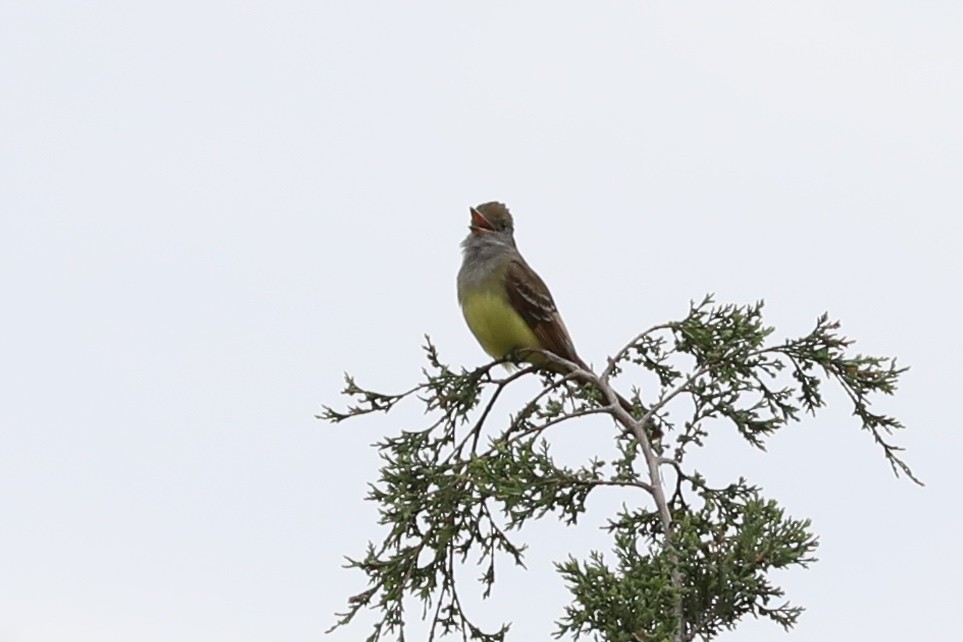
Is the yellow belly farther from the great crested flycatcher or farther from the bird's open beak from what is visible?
the bird's open beak

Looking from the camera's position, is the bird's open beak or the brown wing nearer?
the brown wing

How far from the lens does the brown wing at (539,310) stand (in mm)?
10820

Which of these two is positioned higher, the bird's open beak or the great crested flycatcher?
the bird's open beak

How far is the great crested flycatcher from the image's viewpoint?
10828 millimetres

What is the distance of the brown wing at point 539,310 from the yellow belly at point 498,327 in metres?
0.05

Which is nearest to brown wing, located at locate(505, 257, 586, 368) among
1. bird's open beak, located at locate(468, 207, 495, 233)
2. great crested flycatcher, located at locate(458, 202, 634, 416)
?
great crested flycatcher, located at locate(458, 202, 634, 416)

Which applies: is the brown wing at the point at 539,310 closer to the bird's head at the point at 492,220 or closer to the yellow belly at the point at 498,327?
the yellow belly at the point at 498,327

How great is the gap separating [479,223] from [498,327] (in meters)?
1.23

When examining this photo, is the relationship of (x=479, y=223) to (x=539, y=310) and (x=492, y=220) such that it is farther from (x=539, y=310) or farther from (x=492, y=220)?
(x=539, y=310)

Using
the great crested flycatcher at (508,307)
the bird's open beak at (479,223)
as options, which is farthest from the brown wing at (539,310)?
the bird's open beak at (479,223)

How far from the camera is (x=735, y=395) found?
8.35m

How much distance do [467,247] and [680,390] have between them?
3.89m

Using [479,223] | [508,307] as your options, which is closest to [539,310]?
[508,307]

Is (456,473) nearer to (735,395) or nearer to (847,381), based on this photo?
(735,395)
